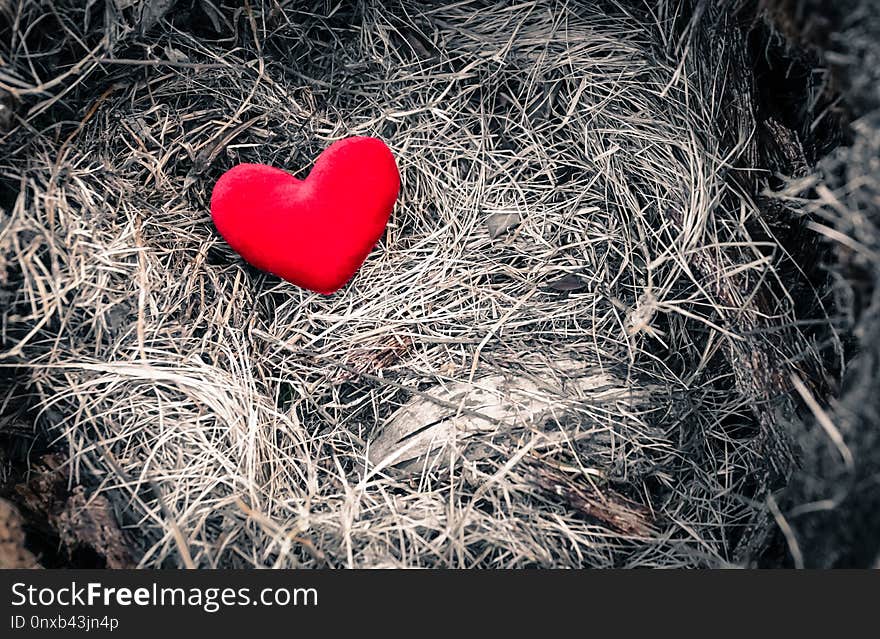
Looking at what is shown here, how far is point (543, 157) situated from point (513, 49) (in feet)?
1.25

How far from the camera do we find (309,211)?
181cm

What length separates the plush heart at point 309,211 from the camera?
5.96 ft

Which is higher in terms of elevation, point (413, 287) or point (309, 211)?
point (309, 211)

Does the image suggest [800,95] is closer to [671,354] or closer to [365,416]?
[671,354]

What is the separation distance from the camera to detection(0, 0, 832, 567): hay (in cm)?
177

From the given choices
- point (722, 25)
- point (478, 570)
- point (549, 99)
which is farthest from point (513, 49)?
point (478, 570)

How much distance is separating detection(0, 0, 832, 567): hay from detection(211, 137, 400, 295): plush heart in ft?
0.61

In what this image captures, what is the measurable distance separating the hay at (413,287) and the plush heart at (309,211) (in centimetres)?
18

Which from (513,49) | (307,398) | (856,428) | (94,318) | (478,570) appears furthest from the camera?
(513,49)

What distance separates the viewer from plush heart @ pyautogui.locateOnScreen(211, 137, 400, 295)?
1.82m

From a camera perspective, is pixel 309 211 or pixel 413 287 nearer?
pixel 309 211

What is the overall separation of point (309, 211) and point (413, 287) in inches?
16.9

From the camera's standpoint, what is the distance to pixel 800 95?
6.13 feet

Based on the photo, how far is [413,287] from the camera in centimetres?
204
